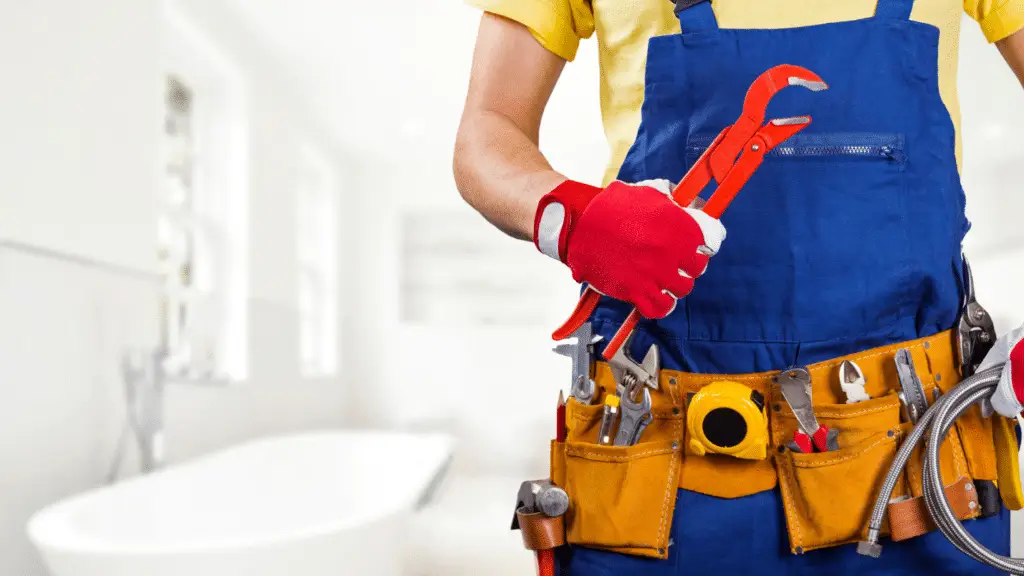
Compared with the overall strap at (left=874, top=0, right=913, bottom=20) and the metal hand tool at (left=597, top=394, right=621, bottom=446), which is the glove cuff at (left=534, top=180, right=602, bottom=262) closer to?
the metal hand tool at (left=597, top=394, right=621, bottom=446)

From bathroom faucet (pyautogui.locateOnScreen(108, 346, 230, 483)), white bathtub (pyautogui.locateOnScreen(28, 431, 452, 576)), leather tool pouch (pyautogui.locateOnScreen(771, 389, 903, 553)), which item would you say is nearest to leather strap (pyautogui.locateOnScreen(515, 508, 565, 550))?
leather tool pouch (pyautogui.locateOnScreen(771, 389, 903, 553))

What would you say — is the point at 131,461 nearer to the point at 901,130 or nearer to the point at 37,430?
the point at 37,430

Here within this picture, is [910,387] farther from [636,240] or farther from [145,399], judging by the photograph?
[145,399]

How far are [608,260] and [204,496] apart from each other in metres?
2.34

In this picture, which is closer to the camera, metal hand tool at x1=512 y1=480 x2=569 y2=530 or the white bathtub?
metal hand tool at x1=512 y1=480 x2=569 y2=530

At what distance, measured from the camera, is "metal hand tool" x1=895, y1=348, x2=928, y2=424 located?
72 cm

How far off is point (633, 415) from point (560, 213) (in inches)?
9.7

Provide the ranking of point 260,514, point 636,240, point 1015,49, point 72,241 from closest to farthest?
1. point 636,240
2. point 1015,49
3. point 72,241
4. point 260,514

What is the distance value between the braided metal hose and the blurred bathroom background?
1.63 meters

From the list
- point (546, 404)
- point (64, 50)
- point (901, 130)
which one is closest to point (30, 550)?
point (64, 50)

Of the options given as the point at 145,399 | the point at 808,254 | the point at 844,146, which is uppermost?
the point at 844,146

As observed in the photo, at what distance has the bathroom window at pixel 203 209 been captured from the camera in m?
3.25

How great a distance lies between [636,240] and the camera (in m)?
0.60

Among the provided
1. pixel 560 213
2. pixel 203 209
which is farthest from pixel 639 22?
pixel 203 209
